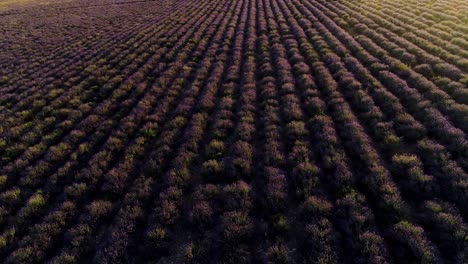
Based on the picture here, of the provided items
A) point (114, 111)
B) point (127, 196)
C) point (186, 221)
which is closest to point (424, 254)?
point (186, 221)

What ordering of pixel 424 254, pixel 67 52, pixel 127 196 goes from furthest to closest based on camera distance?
1. pixel 67 52
2. pixel 127 196
3. pixel 424 254

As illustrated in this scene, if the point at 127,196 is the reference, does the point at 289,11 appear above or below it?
above

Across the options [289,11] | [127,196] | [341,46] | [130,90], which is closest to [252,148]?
[127,196]

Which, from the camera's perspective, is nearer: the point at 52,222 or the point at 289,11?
the point at 52,222

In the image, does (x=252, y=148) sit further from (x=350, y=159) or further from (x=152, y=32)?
(x=152, y=32)

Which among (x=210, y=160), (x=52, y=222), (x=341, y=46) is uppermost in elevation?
(x=341, y=46)

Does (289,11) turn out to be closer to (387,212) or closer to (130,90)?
(130,90)

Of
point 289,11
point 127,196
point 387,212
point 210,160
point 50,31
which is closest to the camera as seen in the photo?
point 387,212
